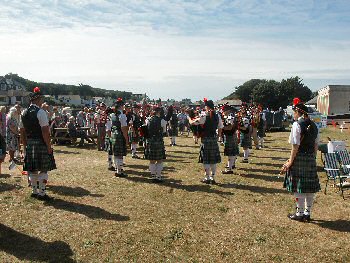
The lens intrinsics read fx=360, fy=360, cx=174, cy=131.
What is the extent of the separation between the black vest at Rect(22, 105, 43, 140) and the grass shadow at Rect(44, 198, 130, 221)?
1.39 meters

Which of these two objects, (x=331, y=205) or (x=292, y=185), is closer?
(x=292, y=185)

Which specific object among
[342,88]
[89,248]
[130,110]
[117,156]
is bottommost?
[89,248]

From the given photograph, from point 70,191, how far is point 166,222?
3.11 m

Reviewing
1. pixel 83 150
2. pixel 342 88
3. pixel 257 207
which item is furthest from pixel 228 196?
pixel 342 88

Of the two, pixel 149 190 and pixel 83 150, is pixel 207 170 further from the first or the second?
pixel 83 150

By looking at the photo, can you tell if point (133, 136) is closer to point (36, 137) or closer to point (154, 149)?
point (154, 149)

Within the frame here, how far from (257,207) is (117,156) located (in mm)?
4431

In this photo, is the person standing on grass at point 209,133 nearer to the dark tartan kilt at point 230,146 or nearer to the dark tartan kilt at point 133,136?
the dark tartan kilt at point 230,146

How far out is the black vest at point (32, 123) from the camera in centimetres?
720

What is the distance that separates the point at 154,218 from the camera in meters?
6.62

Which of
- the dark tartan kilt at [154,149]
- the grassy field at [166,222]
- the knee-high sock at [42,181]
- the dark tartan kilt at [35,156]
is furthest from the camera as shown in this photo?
the dark tartan kilt at [154,149]

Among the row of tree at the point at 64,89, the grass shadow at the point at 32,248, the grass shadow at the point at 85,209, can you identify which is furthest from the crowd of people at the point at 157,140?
Result: the row of tree at the point at 64,89

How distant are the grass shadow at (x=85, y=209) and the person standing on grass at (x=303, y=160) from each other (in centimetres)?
310

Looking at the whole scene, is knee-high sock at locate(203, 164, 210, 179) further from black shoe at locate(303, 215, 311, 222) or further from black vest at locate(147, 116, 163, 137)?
black shoe at locate(303, 215, 311, 222)
